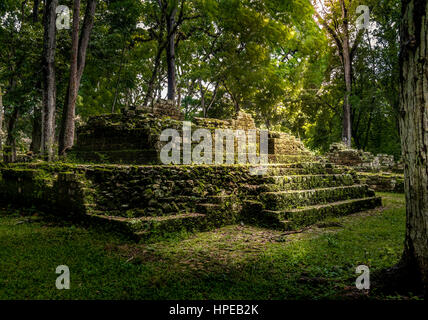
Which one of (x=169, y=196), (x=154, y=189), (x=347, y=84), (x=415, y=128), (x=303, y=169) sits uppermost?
(x=347, y=84)

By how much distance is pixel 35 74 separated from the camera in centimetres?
1549

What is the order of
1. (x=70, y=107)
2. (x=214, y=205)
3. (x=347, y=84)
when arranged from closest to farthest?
1. (x=214, y=205)
2. (x=70, y=107)
3. (x=347, y=84)

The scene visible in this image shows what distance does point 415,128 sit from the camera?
10.6 ft

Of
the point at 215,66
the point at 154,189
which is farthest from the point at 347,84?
the point at 154,189

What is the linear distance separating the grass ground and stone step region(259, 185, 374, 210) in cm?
95

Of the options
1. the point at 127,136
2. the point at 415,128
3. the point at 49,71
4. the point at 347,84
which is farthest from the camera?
the point at 347,84

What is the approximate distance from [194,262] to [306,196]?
15.3 ft

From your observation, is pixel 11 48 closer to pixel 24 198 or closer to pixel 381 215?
pixel 24 198

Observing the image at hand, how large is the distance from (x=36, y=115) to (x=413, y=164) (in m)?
18.3

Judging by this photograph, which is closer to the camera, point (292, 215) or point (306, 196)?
point (292, 215)

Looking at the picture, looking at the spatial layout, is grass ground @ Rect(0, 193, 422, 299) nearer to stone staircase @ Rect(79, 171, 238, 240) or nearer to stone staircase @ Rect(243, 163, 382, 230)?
stone staircase @ Rect(79, 171, 238, 240)

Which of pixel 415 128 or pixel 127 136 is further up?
pixel 127 136

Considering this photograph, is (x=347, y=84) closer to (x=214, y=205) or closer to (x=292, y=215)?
(x=292, y=215)
